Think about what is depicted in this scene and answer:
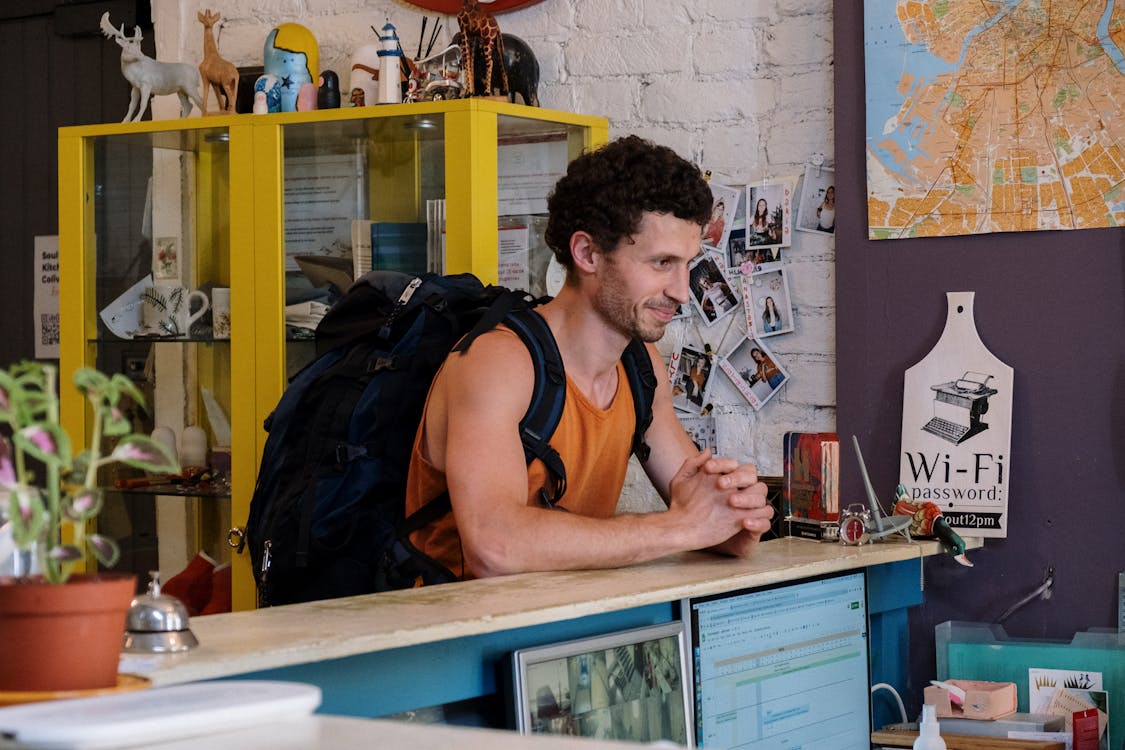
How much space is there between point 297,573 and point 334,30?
4.72ft

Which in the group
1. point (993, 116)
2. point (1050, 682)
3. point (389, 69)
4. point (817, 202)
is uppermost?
point (389, 69)

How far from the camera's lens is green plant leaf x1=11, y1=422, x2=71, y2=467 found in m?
1.15

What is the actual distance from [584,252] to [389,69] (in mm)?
773

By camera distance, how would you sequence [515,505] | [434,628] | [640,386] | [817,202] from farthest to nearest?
[817,202], [640,386], [515,505], [434,628]

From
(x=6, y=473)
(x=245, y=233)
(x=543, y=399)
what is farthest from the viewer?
(x=245, y=233)

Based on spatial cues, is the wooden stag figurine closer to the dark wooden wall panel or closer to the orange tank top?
the dark wooden wall panel

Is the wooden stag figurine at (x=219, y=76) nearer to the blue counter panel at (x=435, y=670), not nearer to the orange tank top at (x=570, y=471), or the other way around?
the orange tank top at (x=570, y=471)

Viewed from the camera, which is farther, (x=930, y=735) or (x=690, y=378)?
(x=690, y=378)

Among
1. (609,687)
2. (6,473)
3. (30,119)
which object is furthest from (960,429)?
(30,119)

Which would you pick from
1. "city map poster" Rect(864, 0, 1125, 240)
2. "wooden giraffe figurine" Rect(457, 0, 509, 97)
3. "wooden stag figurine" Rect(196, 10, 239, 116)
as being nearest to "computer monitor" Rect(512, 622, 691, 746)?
"city map poster" Rect(864, 0, 1125, 240)

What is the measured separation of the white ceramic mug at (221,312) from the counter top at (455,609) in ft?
4.21

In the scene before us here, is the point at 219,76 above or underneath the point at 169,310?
above

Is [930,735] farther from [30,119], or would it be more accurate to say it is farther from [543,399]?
[30,119]

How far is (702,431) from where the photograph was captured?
304 cm
